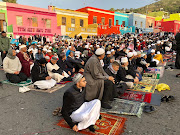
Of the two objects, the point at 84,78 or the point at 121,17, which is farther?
the point at 121,17

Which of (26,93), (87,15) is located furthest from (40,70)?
(87,15)

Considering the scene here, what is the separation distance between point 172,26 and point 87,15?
798 inches

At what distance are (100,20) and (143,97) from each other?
2801 cm

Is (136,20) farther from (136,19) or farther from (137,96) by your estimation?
(137,96)

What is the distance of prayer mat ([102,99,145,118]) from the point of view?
347cm

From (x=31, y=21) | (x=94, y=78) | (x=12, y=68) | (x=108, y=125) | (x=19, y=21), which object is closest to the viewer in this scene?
(x=108, y=125)

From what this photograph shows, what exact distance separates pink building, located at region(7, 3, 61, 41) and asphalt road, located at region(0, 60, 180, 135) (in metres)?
16.2

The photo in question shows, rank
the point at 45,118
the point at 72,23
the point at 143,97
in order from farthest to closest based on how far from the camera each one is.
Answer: the point at 72,23, the point at 143,97, the point at 45,118

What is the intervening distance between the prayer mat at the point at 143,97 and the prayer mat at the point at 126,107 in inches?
11.6

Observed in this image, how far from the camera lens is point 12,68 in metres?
5.85

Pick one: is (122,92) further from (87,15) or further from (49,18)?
(87,15)

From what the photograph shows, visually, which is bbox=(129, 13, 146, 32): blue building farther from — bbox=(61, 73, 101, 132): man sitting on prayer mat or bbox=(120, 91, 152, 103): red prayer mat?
bbox=(61, 73, 101, 132): man sitting on prayer mat

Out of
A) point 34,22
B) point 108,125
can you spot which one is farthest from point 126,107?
point 34,22

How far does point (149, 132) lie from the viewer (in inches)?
111
